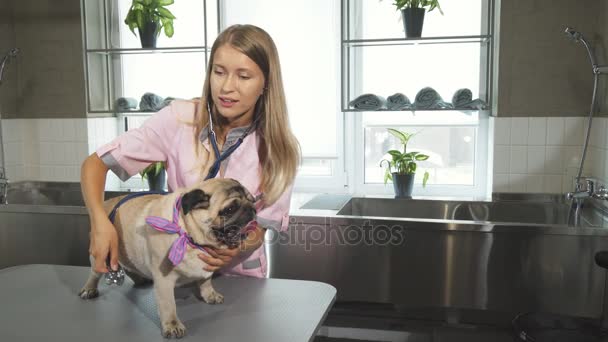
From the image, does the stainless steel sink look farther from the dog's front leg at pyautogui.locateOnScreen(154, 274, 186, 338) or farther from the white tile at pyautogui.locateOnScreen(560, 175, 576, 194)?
the dog's front leg at pyautogui.locateOnScreen(154, 274, 186, 338)

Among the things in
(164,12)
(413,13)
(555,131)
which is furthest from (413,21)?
Answer: (164,12)

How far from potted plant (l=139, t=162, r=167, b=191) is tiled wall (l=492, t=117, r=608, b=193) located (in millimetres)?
1863

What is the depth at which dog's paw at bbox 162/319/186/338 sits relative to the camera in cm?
121

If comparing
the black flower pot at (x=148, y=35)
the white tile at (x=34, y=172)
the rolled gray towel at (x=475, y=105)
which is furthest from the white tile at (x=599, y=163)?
the white tile at (x=34, y=172)

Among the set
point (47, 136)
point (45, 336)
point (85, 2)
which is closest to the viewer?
point (45, 336)

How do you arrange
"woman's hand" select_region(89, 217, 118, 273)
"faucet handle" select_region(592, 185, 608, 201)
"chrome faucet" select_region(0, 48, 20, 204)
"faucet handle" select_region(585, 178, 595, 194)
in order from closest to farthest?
1. "woman's hand" select_region(89, 217, 118, 273)
2. "faucet handle" select_region(592, 185, 608, 201)
3. "faucet handle" select_region(585, 178, 595, 194)
4. "chrome faucet" select_region(0, 48, 20, 204)

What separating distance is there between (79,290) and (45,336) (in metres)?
0.29

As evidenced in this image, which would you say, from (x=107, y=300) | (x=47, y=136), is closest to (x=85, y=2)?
(x=47, y=136)

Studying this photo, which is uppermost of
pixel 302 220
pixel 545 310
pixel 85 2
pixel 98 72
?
pixel 85 2

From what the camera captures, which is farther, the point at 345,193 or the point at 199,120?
the point at 345,193

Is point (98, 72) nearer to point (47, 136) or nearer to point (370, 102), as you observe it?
point (47, 136)

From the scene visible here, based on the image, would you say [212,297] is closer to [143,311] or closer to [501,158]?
[143,311]

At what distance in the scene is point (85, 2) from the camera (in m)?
3.43

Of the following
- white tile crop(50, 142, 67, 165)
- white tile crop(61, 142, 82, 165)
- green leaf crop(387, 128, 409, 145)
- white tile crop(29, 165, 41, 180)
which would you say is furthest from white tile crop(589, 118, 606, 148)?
white tile crop(29, 165, 41, 180)
